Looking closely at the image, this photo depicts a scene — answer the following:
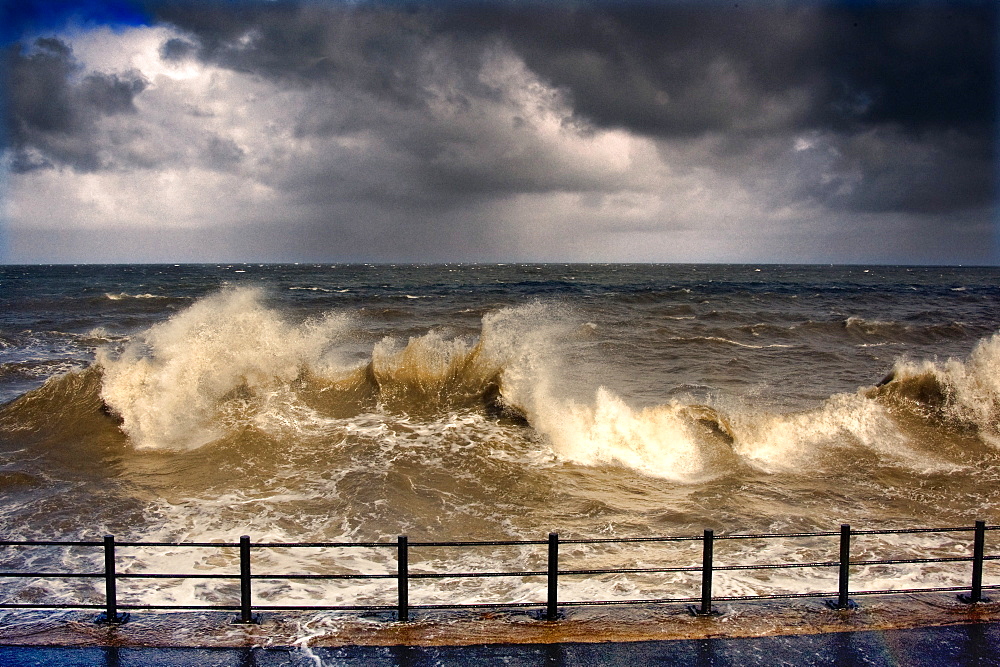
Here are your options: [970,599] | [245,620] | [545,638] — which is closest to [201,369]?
[245,620]

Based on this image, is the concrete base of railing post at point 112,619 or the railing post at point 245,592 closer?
the railing post at point 245,592

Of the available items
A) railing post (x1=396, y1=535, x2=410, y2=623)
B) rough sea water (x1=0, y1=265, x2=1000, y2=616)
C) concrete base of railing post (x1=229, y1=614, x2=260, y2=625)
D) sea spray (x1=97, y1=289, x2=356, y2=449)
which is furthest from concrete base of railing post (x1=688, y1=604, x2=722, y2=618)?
sea spray (x1=97, y1=289, x2=356, y2=449)

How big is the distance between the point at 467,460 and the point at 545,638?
629cm

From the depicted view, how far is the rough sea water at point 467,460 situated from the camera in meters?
7.54

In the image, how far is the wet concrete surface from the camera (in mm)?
4832

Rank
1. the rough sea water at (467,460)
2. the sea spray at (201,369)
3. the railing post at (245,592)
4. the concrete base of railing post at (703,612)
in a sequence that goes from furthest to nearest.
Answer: the sea spray at (201,369), the rough sea water at (467,460), the concrete base of railing post at (703,612), the railing post at (245,592)

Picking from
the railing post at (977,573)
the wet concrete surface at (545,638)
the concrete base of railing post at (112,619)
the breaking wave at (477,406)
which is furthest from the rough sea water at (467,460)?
the railing post at (977,573)

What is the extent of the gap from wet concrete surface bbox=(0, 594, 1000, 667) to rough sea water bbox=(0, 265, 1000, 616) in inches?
41.4

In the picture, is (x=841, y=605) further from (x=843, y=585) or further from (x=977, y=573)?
(x=977, y=573)

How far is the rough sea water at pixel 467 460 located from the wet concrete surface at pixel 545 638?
105 centimetres

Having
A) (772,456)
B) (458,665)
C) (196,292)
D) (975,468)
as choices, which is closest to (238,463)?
(458,665)

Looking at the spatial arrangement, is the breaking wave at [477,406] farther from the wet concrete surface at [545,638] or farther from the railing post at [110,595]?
the railing post at [110,595]

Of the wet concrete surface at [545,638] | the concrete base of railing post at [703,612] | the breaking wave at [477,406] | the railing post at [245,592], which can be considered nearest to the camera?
the wet concrete surface at [545,638]

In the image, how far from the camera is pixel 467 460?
11359 mm
